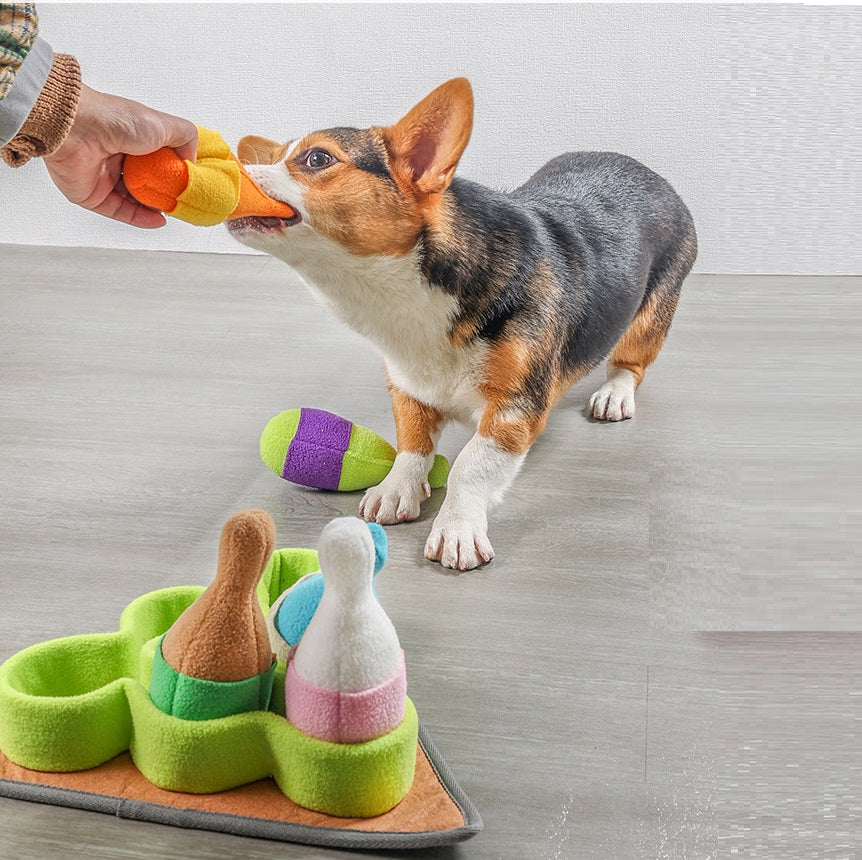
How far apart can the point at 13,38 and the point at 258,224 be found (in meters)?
0.40

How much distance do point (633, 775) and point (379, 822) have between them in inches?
10.6

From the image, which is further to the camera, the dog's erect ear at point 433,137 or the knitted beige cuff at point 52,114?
the dog's erect ear at point 433,137

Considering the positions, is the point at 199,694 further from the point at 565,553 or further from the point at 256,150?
the point at 256,150

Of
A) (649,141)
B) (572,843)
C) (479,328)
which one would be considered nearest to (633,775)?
(572,843)

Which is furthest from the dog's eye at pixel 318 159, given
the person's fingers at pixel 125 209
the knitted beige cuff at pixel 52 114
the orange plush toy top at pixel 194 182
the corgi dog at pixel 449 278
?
the knitted beige cuff at pixel 52 114

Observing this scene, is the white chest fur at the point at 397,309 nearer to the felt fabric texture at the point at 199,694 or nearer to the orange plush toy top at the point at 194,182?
the orange plush toy top at the point at 194,182

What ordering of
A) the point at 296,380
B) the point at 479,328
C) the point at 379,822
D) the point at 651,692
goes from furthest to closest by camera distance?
the point at 296,380, the point at 479,328, the point at 651,692, the point at 379,822

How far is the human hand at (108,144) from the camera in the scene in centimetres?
132

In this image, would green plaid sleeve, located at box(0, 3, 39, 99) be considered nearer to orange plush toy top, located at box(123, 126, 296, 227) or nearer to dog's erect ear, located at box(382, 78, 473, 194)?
orange plush toy top, located at box(123, 126, 296, 227)

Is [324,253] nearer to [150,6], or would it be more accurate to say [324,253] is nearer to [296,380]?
[296,380]

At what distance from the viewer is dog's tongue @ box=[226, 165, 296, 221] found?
4.93 feet

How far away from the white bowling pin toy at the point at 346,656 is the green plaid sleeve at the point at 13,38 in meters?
0.58

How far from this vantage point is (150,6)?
2973mm

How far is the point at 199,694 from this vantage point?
3.65 feet
